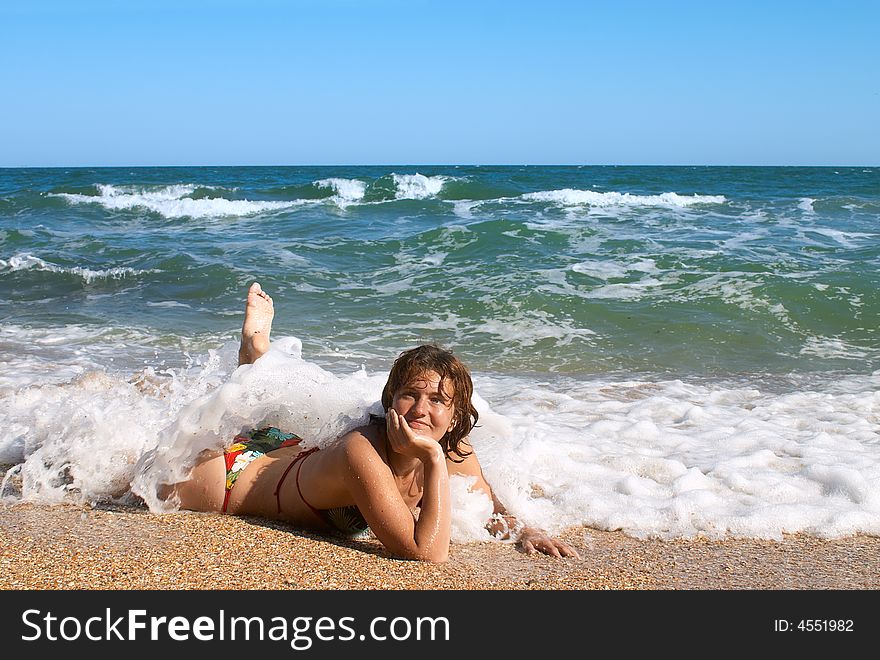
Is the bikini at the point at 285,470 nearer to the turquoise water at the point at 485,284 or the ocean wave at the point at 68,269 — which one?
the turquoise water at the point at 485,284

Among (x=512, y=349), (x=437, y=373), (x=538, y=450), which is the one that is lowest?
(x=512, y=349)

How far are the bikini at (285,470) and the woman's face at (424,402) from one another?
44cm

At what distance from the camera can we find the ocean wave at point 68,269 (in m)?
11.5

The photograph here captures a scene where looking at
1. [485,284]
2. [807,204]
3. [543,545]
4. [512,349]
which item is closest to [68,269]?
[485,284]

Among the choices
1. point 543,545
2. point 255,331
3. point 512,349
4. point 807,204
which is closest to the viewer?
point 543,545

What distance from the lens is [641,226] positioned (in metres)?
16.2

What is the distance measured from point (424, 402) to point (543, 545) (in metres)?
0.76

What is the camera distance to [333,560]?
10.0ft

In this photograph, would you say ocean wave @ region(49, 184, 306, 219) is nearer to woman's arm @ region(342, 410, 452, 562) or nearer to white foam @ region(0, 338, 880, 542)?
white foam @ region(0, 338, 880, 542)

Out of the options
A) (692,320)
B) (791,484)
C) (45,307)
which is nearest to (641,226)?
(692,320)

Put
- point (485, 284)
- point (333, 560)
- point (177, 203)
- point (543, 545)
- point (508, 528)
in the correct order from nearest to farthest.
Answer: point (333, 560)
point (543, 545)
point (508, 528)
point (485, 284)
point (177, 203)

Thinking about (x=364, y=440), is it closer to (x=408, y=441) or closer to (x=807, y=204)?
(x=408, y=441)

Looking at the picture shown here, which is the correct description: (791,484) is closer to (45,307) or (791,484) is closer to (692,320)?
(692,320)

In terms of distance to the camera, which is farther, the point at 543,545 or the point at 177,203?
the point at 177,203
